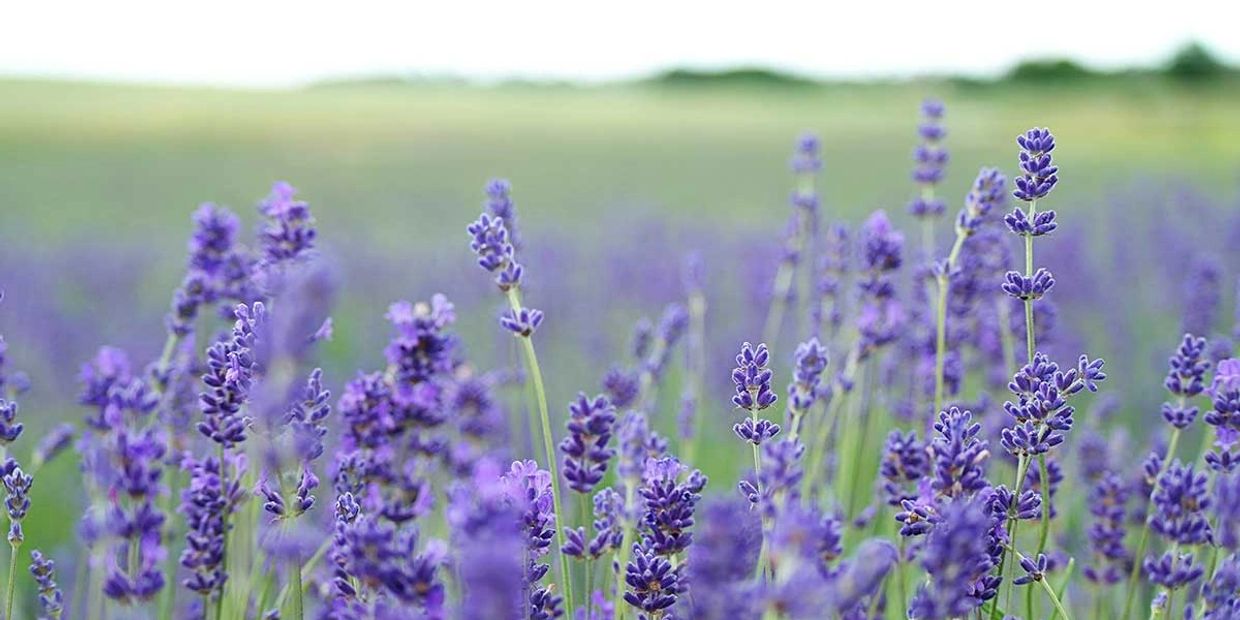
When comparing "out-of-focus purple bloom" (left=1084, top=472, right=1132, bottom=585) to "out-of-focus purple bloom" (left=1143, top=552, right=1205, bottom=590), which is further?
"out-of-focus purple bloom" (left=1084, top=472, right=1132, bottom=585)

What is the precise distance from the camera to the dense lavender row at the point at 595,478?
107 centimetres

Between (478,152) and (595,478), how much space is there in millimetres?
22196

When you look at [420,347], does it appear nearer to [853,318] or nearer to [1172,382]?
[1172,382]

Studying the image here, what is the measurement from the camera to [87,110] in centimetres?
2950

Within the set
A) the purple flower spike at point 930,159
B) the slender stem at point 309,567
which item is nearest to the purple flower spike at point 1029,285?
the slender stem at point 309,567

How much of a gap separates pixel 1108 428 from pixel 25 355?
4.85m

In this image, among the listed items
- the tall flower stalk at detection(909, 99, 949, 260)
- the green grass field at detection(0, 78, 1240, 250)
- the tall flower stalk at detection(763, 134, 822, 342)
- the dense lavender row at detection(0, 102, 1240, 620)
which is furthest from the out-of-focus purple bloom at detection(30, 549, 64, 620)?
the green grass field at detection(0, 78, 1240, 250)

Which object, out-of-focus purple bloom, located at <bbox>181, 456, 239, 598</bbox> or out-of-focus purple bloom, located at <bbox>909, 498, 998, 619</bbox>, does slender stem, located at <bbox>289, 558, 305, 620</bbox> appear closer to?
out-of-focus purple bloom, located at <bbox>181, 456, 239, 598</bbox>

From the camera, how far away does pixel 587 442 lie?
150cm

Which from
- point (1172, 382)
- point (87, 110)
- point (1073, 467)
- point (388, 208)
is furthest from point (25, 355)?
point (87, 110)

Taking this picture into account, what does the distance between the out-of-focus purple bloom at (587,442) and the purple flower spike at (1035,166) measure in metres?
0.63

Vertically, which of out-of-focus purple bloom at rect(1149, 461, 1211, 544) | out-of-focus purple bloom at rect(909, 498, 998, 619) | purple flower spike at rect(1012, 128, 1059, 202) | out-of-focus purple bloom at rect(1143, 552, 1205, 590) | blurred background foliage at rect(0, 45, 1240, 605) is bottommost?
blurred background foliage at rect(0, 45, 1240, 605)

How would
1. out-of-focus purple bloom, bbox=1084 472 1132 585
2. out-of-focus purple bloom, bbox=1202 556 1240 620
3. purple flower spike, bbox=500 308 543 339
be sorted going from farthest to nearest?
1. out-of-focus purple bloom, bbox=1084 472 1132 585
2. purple flower spike, bbox=500 308 543 339
3. out-of-focus purple bloom, bbox=1202 556 1240 620

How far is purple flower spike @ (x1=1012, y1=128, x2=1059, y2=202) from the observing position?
1.59 metres
